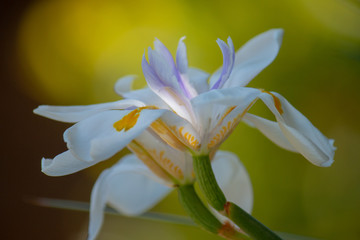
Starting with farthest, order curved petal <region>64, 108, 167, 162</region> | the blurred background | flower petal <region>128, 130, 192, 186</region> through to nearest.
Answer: the blurred background → flower petal <region>128, 130, 192, 186</region> → curved petal <region>64, 108, 167, 162</region>

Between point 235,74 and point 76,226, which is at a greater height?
point 235,74

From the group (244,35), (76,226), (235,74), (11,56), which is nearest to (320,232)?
(244,35)

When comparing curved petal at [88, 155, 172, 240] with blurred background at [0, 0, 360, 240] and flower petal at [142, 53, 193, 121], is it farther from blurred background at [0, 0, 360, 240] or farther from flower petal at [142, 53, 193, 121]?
blurred background at [0, 0, 360, 240]

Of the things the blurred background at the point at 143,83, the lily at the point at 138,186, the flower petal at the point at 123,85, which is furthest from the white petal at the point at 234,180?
the blurred background at the point at 143,83

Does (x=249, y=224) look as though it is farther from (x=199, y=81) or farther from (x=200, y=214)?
(x=199, y=81)

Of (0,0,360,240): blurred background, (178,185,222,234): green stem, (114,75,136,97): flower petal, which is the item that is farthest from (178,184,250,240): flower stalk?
(0,0,360,240): blurred background

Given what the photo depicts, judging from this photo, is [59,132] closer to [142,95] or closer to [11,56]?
[11,56]
